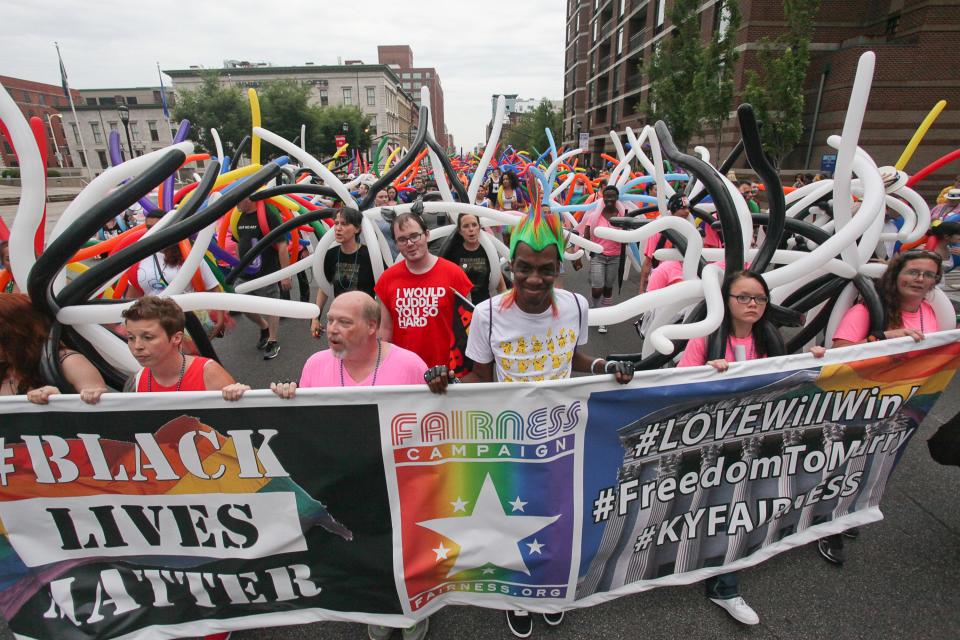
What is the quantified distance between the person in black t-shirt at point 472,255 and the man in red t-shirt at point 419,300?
3.25 ft

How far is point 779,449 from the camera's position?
2084 millimetres

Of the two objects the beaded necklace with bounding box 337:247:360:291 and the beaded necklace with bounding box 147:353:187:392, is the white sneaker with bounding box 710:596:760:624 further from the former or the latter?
the beaded necklace with bounding box 337:247:360:291

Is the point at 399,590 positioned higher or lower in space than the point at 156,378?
lower

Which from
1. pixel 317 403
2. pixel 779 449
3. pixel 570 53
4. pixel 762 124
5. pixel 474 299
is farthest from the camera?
pixel 570 53

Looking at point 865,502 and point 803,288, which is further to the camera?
point 803,288

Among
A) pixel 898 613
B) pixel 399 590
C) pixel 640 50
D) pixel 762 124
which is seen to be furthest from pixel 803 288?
pixel 640 50

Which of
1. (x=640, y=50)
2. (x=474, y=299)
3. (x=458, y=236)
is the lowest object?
(x=474, y=299)

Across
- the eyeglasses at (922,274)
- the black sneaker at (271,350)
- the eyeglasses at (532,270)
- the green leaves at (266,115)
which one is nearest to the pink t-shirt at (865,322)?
the eyeglasses at (922,274)

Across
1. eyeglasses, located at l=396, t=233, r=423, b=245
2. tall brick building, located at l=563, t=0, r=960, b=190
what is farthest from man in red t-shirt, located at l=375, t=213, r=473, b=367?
tall brick building, located at l=563, t=0, r=960, b=190

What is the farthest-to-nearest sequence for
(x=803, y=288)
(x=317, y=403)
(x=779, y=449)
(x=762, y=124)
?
1. (x=762, y=124)
2. (x=803, y=288)
3. (x=779, y=449)
4. (x=317, y=403)

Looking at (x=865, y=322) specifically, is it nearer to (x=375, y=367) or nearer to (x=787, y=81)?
(x=375, y=367)

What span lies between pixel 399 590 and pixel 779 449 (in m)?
1.74

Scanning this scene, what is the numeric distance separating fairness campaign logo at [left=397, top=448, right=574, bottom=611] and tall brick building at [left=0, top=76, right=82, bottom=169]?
70.1 meters

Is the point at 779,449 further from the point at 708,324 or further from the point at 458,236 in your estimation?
the point at 458,236
